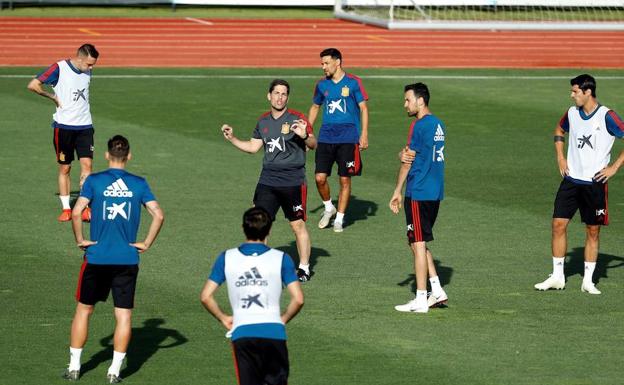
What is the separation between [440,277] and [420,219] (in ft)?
5.70

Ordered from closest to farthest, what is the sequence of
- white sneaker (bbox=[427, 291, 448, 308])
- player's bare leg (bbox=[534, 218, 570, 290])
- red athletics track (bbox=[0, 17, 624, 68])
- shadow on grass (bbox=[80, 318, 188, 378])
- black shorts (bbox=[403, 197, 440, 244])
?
shadow on grass (bbox=[80, 318, 188, 378]) < black shorts (bbox=[403, 197, 440, 244]) < white sneaker (bbox=[427, 291, 448, 308]) < player's bare leg (bbox=[534, 218, 570, 290]) < red athletics track (bbox=[0, 17, 624, 68])

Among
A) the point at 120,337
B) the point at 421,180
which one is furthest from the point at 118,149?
the point at 421,180

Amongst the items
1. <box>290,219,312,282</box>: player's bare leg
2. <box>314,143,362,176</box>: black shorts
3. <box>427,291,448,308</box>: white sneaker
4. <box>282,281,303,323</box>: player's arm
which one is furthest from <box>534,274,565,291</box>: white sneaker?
<box>282,281,303,323</box>: player's arm

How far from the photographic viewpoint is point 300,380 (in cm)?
1095

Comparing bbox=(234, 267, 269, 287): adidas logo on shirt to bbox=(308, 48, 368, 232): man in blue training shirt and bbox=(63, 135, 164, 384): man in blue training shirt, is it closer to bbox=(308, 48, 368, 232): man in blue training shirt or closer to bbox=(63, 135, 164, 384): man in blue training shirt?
bbox=(63, 135, 164, 384): man in blue training shirt

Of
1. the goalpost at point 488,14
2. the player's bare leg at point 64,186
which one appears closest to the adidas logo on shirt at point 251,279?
the player's bare leg at point 64,186

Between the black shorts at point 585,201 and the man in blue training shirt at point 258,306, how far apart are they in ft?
19.1

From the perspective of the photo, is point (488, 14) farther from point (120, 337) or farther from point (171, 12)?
point (120, 337)

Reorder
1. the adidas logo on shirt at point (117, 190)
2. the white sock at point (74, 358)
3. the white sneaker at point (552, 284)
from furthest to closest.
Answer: the white sneaker at point (552, 284) → the white sock at point (74, 358) → the adidas logo on shirt at point (117, 190)

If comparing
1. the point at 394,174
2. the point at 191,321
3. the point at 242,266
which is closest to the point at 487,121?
the point at 394,174

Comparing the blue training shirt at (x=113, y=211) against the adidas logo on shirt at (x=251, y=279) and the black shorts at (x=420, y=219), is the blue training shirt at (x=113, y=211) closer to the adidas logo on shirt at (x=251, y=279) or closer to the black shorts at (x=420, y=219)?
the adidas logo on shirt at (x=251, y=279)

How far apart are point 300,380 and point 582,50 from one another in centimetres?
2794

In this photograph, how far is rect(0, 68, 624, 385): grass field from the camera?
1148 cm

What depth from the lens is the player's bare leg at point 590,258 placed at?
13992 millimetres
